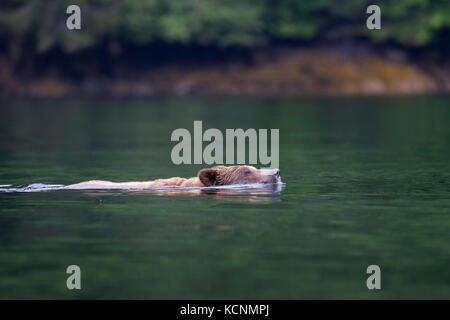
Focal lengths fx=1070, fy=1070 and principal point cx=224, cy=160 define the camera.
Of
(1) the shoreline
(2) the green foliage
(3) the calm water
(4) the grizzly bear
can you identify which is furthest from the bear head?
(1) the shoreline

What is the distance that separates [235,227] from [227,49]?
5489 cm

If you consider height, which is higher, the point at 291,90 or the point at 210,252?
the point at 291,90

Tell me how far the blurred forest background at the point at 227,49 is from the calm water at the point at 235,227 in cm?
3536

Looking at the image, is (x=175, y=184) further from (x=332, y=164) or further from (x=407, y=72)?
(x=407, y=72)

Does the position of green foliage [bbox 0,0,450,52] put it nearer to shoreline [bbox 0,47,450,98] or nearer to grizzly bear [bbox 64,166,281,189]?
shoreline [bbox 0,47,450,98]

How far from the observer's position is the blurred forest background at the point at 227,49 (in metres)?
62.2

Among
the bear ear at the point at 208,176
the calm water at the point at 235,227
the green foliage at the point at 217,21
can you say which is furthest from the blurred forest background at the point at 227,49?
the bear ear at the point at 208,176

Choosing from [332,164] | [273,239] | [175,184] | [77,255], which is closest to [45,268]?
[77,255]

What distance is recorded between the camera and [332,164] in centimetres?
2111

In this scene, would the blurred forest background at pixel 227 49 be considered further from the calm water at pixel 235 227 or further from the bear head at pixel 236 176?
the bear head at pixel 236 176

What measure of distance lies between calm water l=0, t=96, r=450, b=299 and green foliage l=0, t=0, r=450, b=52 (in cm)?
3395

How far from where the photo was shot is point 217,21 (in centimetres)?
6475

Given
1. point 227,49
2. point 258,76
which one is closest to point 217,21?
point 227,49
